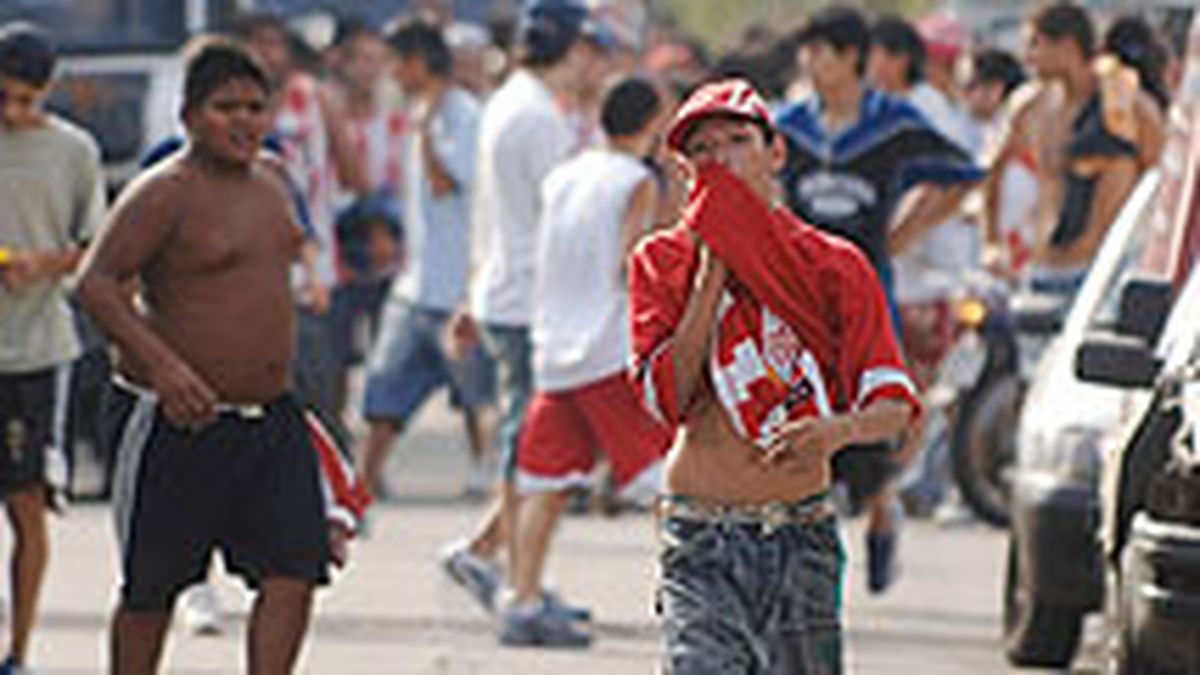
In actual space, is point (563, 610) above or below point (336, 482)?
below

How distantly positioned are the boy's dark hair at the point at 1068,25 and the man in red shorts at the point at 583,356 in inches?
123

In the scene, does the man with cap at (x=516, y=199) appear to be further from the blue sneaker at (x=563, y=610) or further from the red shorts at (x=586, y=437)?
the red shorts at (x=586, y=437)

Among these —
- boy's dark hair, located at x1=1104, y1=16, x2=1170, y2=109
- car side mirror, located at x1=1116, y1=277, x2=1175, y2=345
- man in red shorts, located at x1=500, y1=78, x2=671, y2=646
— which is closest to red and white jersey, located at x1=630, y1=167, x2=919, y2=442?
car side mirror, located at x1=1116, y1=277, x2=1175, y2=345

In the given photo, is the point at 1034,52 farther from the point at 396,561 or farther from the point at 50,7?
the point at 50,7

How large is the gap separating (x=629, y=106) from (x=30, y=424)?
7.54ft

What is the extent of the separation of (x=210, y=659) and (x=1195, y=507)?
411 centimetres

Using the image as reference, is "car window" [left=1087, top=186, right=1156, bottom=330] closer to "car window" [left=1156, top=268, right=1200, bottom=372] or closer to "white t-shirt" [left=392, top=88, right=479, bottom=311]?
"car window" [left=1156, top=268, right=1200, bottom=372]

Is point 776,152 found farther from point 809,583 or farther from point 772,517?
point 809,583

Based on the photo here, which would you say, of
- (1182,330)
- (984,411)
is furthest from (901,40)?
(1182,330)

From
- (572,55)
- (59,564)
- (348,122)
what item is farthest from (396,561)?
(348,122)

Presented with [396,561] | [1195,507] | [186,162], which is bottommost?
[396,561]

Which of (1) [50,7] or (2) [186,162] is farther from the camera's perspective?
(1) [50,7]

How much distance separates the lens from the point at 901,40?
59.4 ft

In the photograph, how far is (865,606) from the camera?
15.0 m
